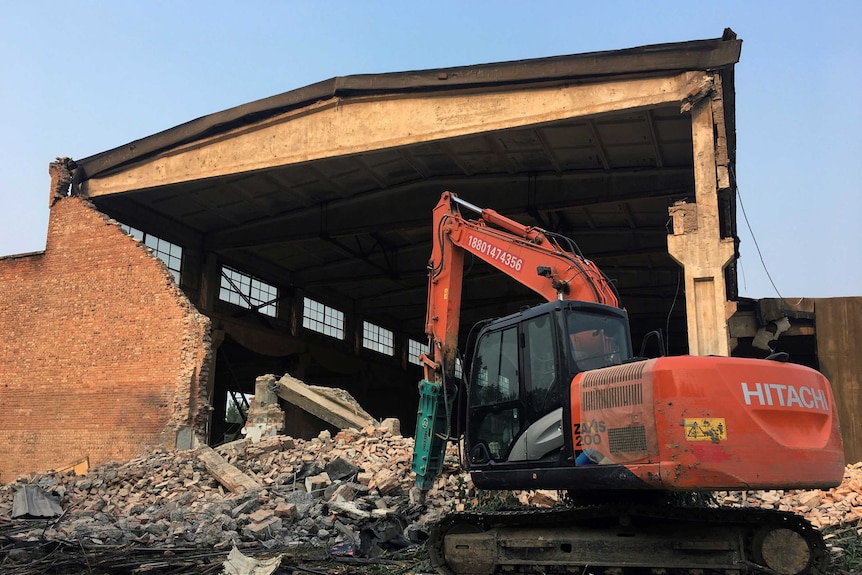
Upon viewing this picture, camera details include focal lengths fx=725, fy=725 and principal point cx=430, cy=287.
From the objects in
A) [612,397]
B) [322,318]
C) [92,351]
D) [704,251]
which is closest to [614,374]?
[612,397]

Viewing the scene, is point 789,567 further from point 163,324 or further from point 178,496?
point 163,324

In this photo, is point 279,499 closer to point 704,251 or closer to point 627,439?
point 627,439

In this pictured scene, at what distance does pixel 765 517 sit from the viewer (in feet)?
18.2

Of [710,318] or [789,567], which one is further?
[710,318]

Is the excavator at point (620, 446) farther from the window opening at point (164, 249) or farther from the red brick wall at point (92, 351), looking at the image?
the window opening at point (164, 249)

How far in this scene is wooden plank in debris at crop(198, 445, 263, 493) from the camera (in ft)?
38.0

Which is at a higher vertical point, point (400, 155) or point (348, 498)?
point (400, 155)

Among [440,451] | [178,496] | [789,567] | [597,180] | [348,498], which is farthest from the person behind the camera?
[597,180]

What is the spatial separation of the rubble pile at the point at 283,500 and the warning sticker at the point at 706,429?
12.5ft

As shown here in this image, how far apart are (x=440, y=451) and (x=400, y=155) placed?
8.89 metres

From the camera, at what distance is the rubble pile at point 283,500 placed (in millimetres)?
8742

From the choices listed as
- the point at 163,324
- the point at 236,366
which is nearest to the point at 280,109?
the point at 163,324

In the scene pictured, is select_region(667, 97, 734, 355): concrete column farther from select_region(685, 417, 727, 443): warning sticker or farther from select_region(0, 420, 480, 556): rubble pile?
select_region(685, 417, 727, 443): warning sticker

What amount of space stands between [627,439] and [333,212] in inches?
588
